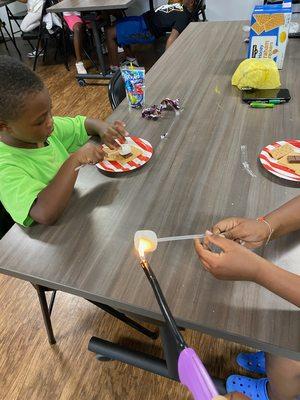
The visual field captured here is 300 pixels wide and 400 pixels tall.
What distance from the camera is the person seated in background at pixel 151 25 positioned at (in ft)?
11.3

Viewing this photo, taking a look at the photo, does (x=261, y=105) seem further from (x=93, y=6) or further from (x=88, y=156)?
(x=93, y=6)

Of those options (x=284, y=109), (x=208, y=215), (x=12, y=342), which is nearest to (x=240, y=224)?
(x=208, y=215)

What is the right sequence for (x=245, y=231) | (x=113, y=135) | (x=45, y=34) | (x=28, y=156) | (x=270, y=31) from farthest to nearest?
1. (x=45, y=34)
2. (x=270, y=31)
3. (x=113, y=135)
4. (x=28, y=156)
5. (x=245, y=231)

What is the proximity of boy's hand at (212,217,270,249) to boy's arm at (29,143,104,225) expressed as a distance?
40 cm

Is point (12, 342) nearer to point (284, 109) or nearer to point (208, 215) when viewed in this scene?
point (208, 215)

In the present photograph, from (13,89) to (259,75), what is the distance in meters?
0.91

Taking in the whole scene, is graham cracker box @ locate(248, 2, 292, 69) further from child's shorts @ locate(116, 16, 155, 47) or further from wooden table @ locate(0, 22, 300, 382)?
child's shorts @ locate(116, 16, 155, 47)

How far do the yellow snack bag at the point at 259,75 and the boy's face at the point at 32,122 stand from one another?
794 millimetres

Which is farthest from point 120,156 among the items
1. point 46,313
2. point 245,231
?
point 46,313

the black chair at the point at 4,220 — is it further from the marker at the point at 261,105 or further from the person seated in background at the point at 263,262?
the marker at the point at 261,105

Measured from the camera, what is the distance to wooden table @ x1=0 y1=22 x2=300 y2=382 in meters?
0.60

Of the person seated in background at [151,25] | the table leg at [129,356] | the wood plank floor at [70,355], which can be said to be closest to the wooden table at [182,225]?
the table leg at [129,356]

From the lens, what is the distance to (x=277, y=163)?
88 centimetres

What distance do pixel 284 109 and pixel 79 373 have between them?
129 cm
